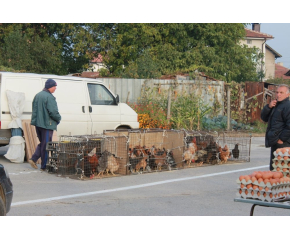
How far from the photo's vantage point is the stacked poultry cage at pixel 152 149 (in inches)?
399

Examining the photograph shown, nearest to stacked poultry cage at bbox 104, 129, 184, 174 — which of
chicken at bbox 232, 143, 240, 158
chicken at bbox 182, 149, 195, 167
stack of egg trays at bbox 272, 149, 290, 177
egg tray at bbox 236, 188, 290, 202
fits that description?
chicken at bbox 182, 149, 195, 167

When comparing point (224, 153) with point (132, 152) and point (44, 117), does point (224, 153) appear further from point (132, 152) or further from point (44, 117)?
point (44, 117)

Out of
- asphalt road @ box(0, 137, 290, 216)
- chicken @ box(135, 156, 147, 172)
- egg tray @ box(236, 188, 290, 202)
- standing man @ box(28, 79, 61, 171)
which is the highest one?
standing man @ box(28, 79, 61, 171)

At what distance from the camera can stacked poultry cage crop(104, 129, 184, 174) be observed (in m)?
10.1

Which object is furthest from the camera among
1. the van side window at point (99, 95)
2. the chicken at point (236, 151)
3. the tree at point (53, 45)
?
the tree at point (53, 45)

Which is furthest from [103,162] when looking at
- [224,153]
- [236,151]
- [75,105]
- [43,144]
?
[236,151]

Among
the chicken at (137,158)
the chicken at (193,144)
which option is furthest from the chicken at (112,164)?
the chicken at (193,144)

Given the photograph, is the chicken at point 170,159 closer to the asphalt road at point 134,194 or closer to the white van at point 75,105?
the asphalt road at point 134,194

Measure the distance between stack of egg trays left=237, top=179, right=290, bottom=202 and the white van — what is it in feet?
23.3

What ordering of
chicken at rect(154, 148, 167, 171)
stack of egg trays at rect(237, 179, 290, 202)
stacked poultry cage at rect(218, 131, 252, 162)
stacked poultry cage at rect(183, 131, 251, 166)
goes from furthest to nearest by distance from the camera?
1. stacked poultry cage at rect(218, 131, 252, 162)
2. stacked poultry cage at rect(183, 131, 251, 166)
3. chicken at rect(154, 148, 167, 171)
4. stack of egg trays at rect(237, 179, 290, 202)

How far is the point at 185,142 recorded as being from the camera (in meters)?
11.0

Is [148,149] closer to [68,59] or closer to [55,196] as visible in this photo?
[55,196]

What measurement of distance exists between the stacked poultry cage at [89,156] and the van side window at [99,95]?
2902 mm

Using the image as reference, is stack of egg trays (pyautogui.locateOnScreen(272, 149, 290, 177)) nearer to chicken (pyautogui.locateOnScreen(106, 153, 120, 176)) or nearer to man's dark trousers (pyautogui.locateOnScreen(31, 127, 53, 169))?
chicken (pyautogui.locateOnScreen(106, 153, 120, 176))
